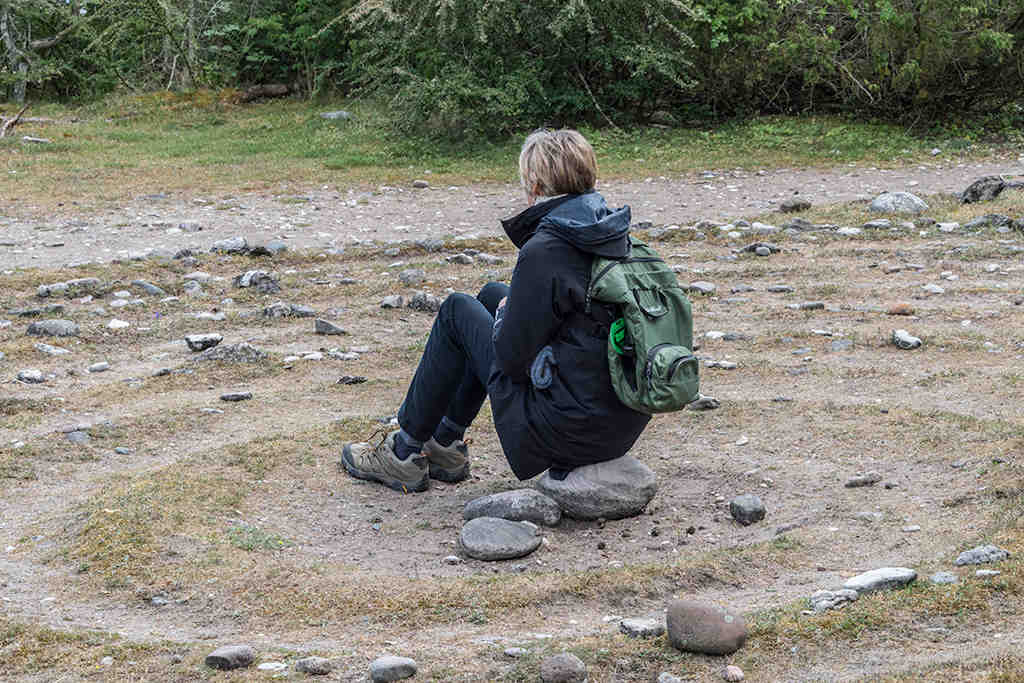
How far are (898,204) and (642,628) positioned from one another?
7.31 metres

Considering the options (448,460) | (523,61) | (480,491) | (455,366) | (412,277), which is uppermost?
(523,61)

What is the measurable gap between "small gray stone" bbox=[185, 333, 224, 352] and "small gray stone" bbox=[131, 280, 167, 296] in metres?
1.31

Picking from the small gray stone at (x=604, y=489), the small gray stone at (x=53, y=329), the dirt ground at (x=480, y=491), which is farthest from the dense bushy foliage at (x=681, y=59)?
the small gray stone at (x=604, y=489)

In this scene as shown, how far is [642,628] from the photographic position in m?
3.32

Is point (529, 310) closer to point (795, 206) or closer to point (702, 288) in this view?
point (702, 288)

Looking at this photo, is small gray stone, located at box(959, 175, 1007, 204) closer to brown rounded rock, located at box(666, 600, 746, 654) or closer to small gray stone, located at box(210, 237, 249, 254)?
small gray stone, located at box(210, 237, 249, 254)

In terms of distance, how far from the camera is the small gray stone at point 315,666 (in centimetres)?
316

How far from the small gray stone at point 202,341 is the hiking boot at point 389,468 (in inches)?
87.5

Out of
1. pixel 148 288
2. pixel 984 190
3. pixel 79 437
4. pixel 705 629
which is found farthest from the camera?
pixel 984 190

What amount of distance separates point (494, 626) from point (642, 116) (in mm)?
12501

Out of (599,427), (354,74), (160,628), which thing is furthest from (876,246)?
(354,74)

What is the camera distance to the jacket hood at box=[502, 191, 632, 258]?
4.07 metres

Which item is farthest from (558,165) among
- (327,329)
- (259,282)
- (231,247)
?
(231,247)

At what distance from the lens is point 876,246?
874cm
